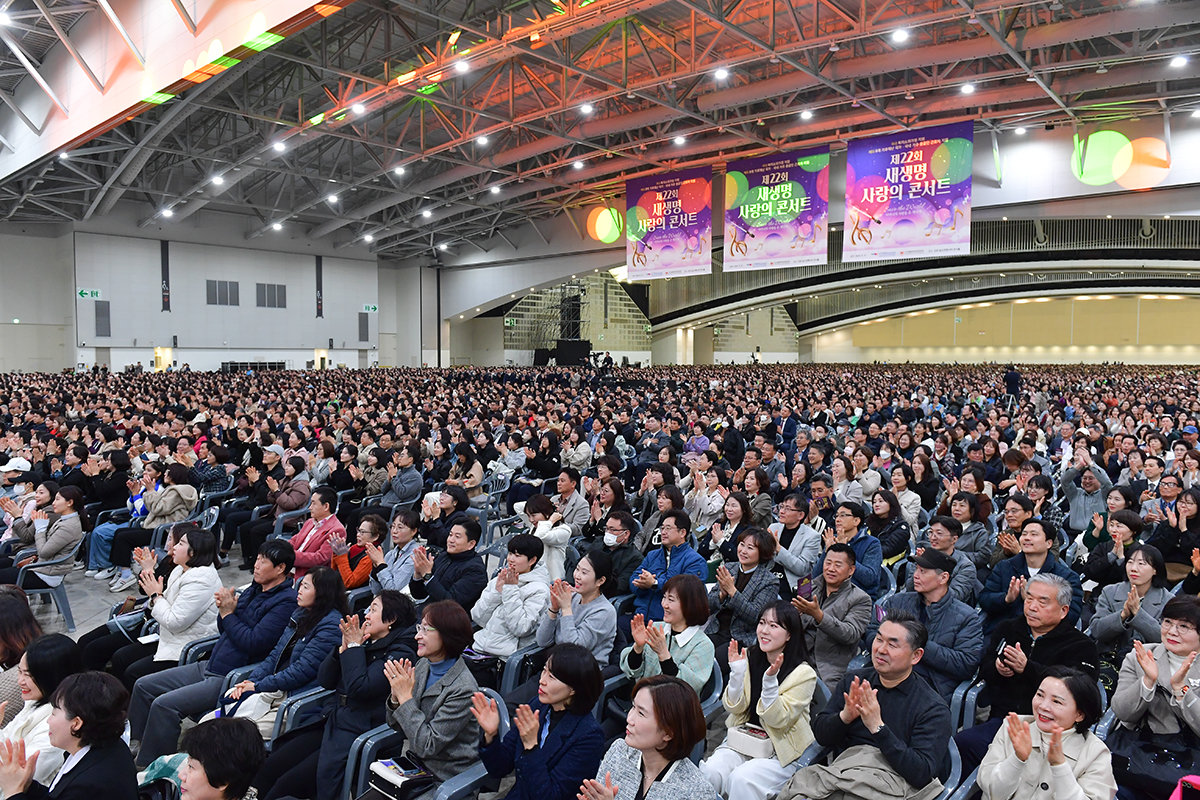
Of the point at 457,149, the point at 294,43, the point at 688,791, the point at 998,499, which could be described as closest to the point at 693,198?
the point at 457,149

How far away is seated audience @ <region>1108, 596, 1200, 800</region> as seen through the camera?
2756mm

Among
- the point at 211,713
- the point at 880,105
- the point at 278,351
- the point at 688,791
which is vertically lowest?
the point at 211,713

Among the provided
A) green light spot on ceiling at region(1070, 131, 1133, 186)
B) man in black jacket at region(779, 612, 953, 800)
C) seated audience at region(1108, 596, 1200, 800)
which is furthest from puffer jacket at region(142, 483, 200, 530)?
green light spot on ceiling at region(1070, 131, 1133, 186)

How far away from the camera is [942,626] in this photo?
11.7 ft

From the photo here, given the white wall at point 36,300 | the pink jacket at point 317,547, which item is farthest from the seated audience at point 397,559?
the white wall at point 36,300

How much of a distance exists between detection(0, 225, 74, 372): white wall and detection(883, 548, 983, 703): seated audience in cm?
3338

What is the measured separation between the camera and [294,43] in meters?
15.9

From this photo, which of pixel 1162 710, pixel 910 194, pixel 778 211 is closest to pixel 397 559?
pixel 1162 710

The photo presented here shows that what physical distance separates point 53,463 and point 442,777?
24.4 ft

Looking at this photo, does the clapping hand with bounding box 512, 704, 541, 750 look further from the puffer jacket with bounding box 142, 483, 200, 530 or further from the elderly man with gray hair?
the puffer jacket with bounding box 142, 483, 200, 530

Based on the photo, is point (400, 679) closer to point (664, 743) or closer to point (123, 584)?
point (664, 743)

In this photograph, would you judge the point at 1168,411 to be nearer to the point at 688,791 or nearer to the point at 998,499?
the point at 998,499

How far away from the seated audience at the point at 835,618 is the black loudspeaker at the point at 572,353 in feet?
124

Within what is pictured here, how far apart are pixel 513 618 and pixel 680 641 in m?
0.96
